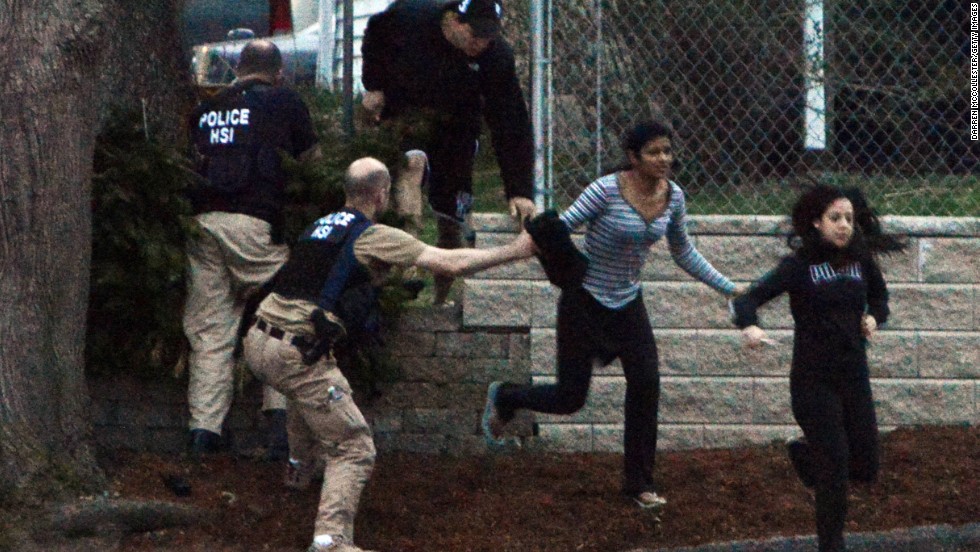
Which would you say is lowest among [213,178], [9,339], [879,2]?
[9,339]

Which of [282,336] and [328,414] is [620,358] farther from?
[282,336]

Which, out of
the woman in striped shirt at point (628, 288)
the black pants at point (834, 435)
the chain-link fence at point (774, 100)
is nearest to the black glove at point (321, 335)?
the woman in striped shirt at point (628, 288)

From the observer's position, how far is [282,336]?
6586 mm

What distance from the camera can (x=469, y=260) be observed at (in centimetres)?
622

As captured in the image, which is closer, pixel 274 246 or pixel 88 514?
pixel 88 514

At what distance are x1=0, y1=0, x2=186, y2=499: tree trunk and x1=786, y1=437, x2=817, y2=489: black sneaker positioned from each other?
287 cm

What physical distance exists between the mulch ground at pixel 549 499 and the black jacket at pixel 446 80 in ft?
4.58

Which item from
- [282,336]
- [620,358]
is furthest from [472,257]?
[620,358]

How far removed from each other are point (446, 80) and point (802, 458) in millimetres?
2612

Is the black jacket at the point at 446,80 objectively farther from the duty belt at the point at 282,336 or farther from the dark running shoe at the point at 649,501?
the duty belt at the point at 282,336

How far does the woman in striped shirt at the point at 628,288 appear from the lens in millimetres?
6980

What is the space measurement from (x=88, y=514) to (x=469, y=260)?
189 centimetres

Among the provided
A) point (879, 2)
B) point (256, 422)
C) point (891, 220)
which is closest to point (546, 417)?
point (256, 422)

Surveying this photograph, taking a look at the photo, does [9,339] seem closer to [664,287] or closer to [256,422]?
[256,422]
